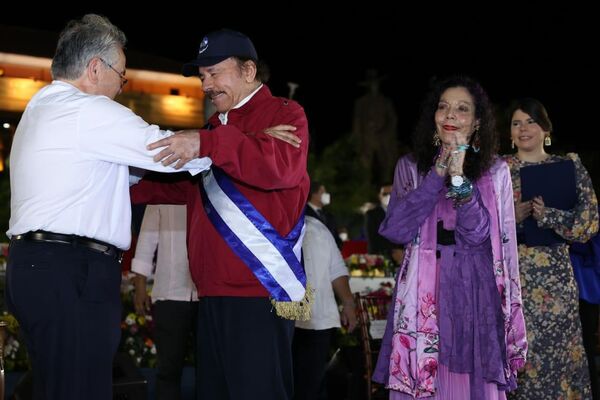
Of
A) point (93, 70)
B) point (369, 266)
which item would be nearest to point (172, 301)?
point (93, 70)

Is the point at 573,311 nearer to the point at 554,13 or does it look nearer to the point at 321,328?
the point at 321,328

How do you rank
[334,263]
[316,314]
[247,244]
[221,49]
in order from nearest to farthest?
1. [247,244]
2. [221,49]
3. [316,314]
4. [334,263]

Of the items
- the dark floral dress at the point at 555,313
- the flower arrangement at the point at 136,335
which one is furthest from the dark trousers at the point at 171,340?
the dark floral dress at the point at 555,313

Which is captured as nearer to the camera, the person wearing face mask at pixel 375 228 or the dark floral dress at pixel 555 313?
the dark floral dress at pixel 555 313

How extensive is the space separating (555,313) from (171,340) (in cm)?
242

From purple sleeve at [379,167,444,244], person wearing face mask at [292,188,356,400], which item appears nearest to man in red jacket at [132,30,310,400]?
purple sleeve at [379,167,444,244]

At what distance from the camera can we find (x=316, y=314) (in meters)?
5.36

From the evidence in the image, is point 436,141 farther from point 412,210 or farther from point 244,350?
point 244,350

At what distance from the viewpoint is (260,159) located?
288 cm

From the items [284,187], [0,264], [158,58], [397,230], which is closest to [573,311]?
[397,230]

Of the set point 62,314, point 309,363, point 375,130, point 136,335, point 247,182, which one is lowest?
point 309,363

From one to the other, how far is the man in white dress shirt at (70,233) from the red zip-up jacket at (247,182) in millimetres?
154

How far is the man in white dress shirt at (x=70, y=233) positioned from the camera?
2.71m

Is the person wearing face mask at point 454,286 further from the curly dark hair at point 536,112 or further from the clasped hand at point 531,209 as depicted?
the curly dark hair at point 536,112
